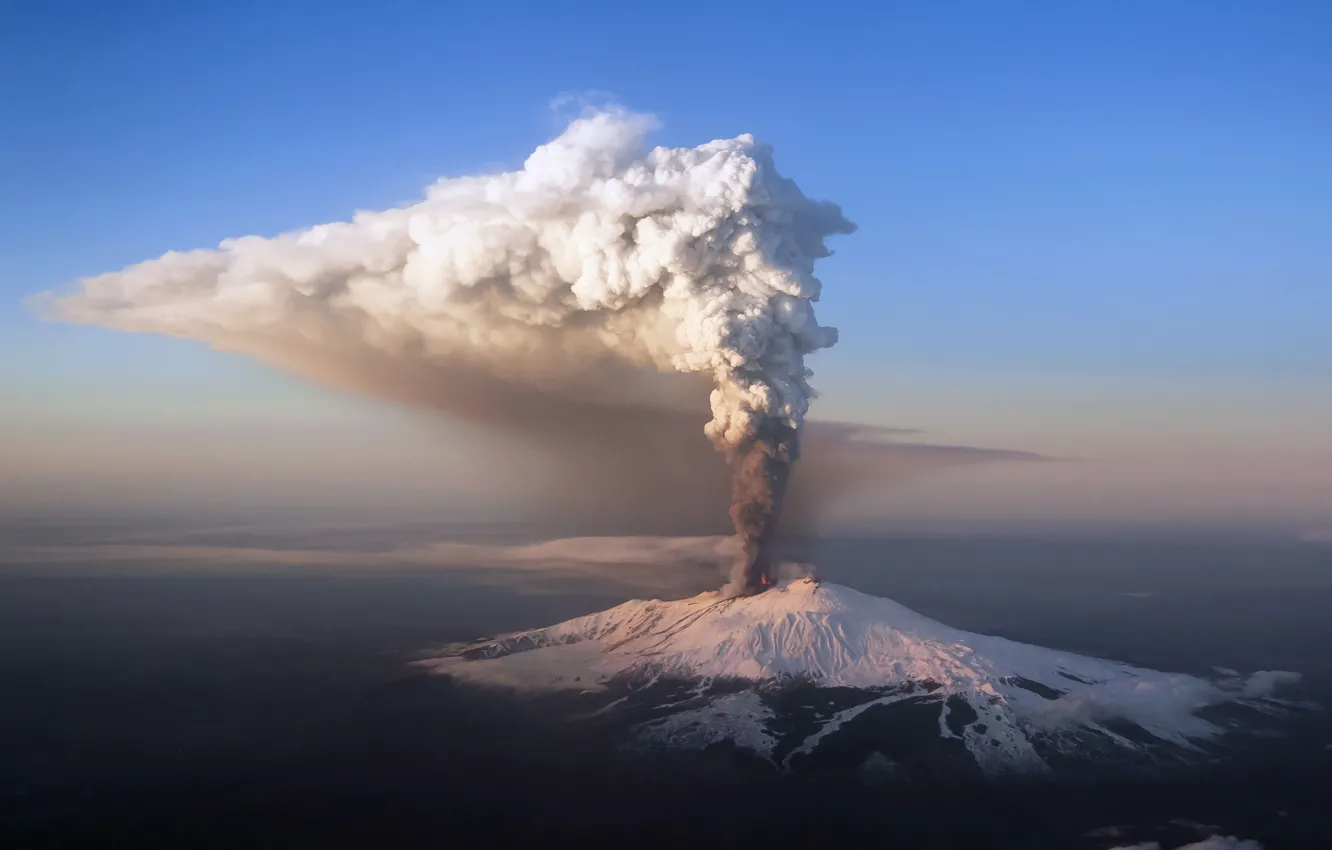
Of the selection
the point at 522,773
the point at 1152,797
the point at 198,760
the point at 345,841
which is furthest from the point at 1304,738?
the point at 198,760

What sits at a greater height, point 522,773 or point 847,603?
point 847,603

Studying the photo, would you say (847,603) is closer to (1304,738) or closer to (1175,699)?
(1175,699)

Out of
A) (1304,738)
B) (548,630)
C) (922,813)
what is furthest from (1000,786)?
(548,630)

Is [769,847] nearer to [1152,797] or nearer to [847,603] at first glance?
[1152,797]

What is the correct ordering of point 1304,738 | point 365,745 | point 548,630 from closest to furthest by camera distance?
point 365,745
point 1304,738
point 548,630

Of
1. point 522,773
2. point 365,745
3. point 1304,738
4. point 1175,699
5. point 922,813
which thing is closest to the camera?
point 922,813

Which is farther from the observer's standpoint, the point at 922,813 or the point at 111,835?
the point at 922,813
